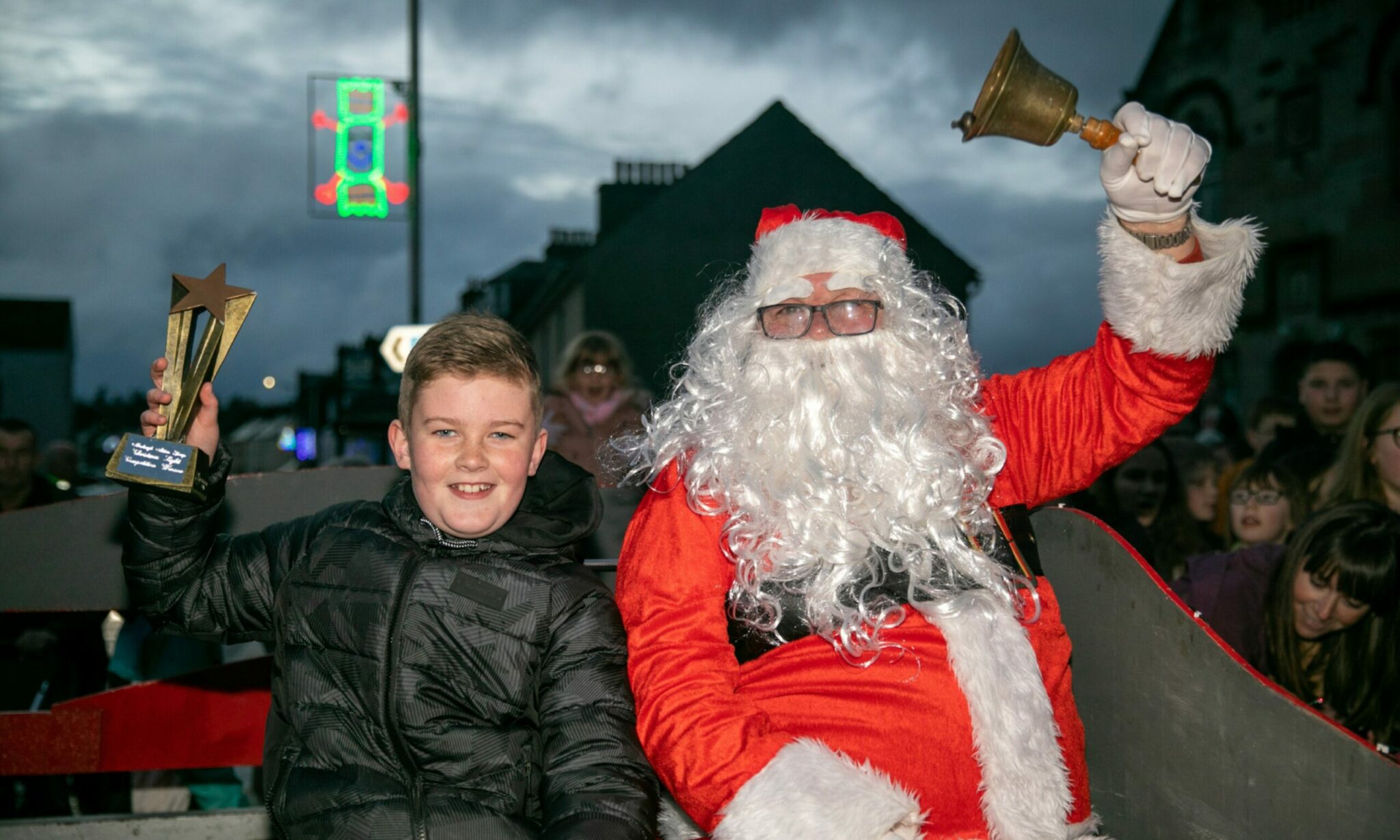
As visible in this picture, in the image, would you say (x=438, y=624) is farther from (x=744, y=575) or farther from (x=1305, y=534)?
(x=1305, y=534)

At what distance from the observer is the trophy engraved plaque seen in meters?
2.05

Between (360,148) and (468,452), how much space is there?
10.2 metres

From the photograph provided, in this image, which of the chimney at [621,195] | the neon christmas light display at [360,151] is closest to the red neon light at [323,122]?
the neon christmas light display at [360,151]

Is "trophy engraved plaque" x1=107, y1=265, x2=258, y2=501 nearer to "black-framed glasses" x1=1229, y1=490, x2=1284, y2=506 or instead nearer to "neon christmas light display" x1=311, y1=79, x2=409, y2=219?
"black-framed glasses" x1=1229, y1=490, x2=1284, y2=506

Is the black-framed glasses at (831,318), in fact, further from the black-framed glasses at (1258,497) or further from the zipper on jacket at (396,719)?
A: the black-framed glasses at (1258,497)

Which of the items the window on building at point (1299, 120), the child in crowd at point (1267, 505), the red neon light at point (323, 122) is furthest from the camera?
the window on building at point (1299, 120)

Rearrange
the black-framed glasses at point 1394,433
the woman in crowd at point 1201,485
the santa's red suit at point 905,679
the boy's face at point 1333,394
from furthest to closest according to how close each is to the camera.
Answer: the woman in crowd at point 1201,485 < the boy's face at point 1333,394 < the black-framed glasses at point 1394,433 < the santa's red suit at point 905,679

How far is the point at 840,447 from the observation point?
7.41ft

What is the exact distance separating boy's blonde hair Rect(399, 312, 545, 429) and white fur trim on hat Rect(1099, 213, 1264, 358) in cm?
133

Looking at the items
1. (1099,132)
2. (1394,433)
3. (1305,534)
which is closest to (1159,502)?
(1394,433)

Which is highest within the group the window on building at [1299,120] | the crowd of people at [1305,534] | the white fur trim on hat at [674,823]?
the window on building at [1299,120]

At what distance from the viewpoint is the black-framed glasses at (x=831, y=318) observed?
235cm

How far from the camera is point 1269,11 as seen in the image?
50.1 ft

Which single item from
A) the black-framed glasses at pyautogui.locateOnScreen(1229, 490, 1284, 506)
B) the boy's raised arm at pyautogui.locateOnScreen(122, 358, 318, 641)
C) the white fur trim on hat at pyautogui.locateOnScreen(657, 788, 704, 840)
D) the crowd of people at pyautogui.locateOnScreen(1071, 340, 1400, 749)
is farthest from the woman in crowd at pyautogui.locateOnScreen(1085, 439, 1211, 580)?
the boy's raised arm at pyautogui.locateOnScreen(122, 358, 318, 641)
